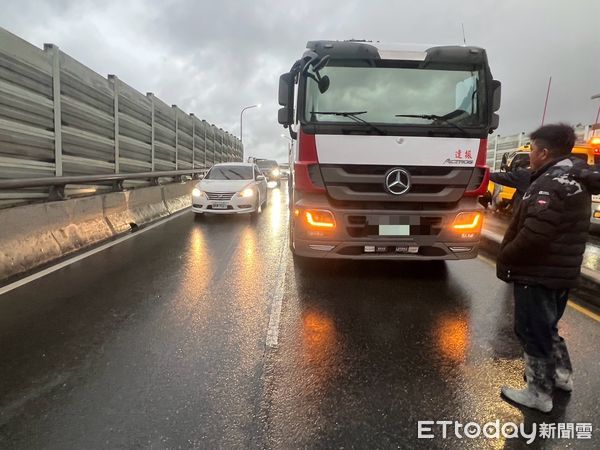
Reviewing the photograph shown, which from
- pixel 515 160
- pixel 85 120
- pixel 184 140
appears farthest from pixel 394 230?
pixel 184 140

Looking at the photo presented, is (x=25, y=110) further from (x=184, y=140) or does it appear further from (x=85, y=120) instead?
(x=184, y=140)

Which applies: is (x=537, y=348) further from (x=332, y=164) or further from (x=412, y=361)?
(x=332, y=164)

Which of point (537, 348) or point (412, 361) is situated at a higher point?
point (537, 348)

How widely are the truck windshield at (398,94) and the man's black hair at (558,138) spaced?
8.60 feet

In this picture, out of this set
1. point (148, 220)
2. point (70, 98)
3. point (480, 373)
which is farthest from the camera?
point (148, 220)

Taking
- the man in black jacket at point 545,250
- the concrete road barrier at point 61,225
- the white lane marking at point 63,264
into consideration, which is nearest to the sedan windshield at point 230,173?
the concrete road barrier at point 61,225

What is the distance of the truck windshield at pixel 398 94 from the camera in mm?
5363

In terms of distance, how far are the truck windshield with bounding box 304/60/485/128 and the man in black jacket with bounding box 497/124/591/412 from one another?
2.63 metres

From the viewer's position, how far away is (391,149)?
17.1ft

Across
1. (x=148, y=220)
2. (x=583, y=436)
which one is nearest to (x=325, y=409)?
(x=583, y=436)

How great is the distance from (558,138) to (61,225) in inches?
294

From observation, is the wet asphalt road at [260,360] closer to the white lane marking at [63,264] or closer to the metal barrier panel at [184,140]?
the white lane marking at [63,264]

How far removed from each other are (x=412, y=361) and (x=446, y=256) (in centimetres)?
223

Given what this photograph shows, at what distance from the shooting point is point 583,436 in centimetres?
258
